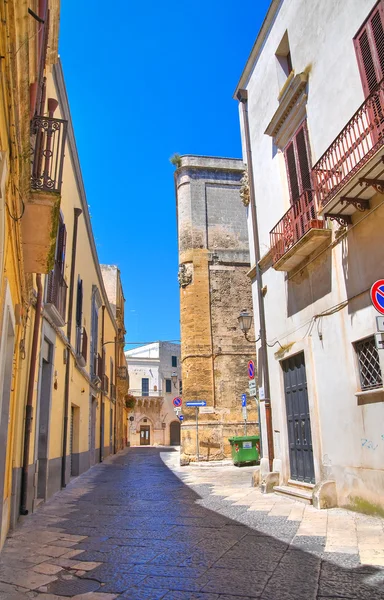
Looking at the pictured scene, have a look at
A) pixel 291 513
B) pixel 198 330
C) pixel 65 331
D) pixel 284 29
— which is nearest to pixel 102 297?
pixel 198 330

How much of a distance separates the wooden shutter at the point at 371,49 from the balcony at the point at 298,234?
1828 mm

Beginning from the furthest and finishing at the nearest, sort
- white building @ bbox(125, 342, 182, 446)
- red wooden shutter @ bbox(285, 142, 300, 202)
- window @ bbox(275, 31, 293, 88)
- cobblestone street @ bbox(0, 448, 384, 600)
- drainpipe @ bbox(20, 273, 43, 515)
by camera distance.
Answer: white building @ bbox(125, 342, 182, 446)
window @ bbox(275, 31, 293, 88)
red wooden shutter @ bbox(285, 142, 300, 202)
drainpipe @ bbox(20, 273, 43, 515)
cobblestone street @ bbox(0, 448, 384, 600)

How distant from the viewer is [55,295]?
898 cm

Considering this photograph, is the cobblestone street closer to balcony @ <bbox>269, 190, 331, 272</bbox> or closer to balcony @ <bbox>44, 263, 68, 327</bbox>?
balcony @ <bbox>44, 263, 68, 327</bbox>

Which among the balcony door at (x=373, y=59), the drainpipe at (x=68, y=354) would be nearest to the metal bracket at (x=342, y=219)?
the balcony door at (x=373, y=59)

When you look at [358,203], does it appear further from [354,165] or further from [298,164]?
[298,164]

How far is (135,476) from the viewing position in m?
12.7

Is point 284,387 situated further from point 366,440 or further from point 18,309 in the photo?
point 18,309

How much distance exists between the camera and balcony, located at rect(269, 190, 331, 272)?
7168 mm

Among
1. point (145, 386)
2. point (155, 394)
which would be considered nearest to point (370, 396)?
point (155, 394)

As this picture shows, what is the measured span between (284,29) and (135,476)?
11.4 meters

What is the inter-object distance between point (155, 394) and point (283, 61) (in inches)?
1605

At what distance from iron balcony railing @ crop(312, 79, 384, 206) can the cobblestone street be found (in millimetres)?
4126

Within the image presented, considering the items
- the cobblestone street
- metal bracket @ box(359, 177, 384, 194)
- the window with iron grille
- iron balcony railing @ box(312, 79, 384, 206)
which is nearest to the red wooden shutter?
iron balcony railing @ box(312, 79, 384, 206)
